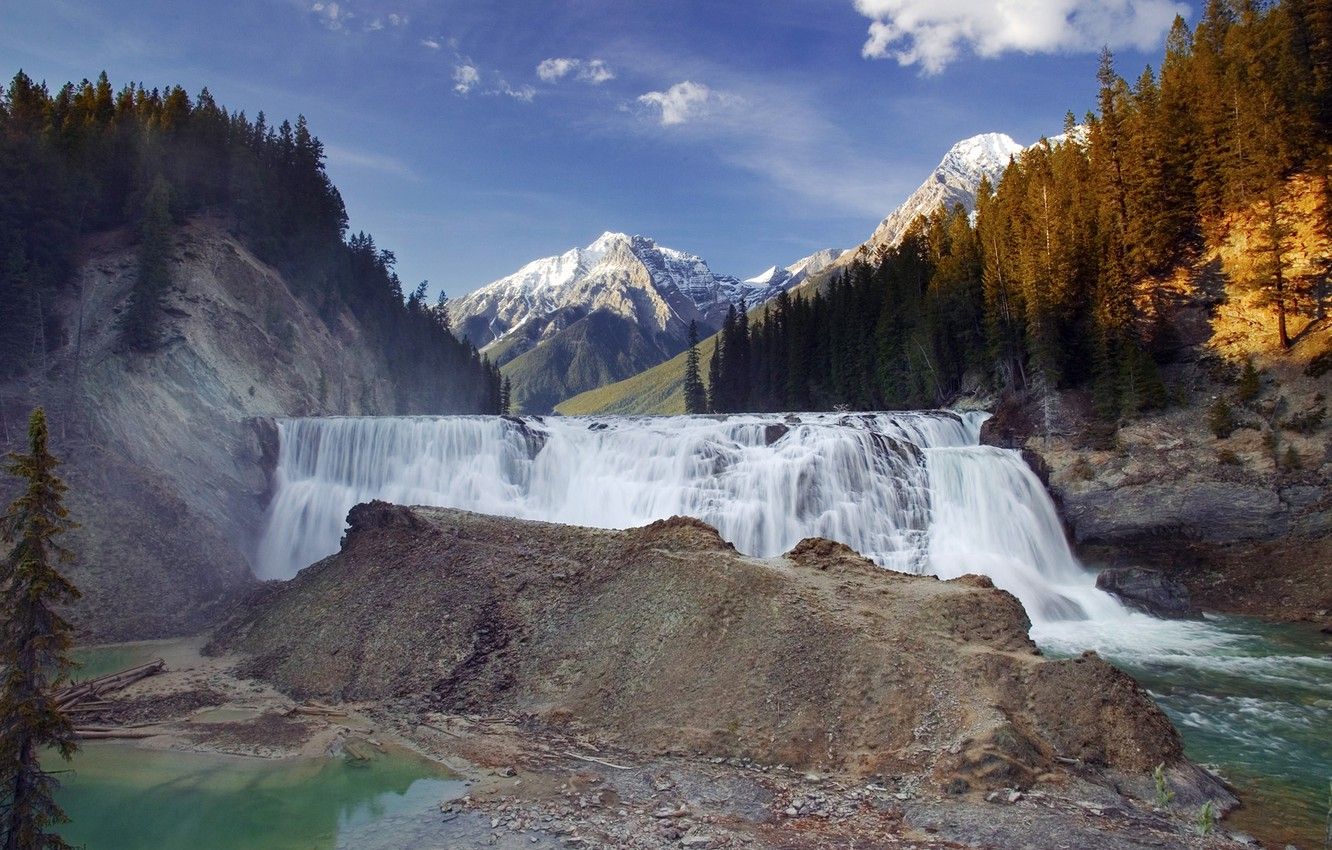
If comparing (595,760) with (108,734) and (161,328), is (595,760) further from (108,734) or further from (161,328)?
(161,328)

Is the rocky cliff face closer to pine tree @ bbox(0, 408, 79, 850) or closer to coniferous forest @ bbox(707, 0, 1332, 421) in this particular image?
pine tree @ bbox(0, 408, 79, 850)

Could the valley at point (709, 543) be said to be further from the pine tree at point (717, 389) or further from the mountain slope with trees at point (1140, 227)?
the pine tree at point (717, 389)

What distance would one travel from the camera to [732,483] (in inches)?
1242

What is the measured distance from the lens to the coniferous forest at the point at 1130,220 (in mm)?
34750

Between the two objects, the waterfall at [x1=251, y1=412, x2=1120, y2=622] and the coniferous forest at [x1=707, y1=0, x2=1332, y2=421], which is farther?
the coniferous forest at [x1=707, y1=0, x2=1332, y2=421]

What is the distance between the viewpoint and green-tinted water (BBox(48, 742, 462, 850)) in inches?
448

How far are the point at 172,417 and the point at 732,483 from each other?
1109 inches

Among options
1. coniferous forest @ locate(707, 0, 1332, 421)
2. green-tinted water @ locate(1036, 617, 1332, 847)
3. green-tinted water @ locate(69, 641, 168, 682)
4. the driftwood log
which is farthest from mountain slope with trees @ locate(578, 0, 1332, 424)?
green-tinted water @ locate(69, 641, 168, 682)

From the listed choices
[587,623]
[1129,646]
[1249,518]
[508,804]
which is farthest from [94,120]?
[1249,518]

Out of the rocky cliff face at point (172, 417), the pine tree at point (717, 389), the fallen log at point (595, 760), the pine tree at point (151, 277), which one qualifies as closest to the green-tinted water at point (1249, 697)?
the fallen log at point (595, 760)

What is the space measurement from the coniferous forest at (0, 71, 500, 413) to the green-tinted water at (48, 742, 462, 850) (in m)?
29.3

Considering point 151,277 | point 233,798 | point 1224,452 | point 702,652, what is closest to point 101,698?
point 233,798

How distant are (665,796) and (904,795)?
3891 millimetres

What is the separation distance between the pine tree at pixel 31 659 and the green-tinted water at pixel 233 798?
210 centimetres
